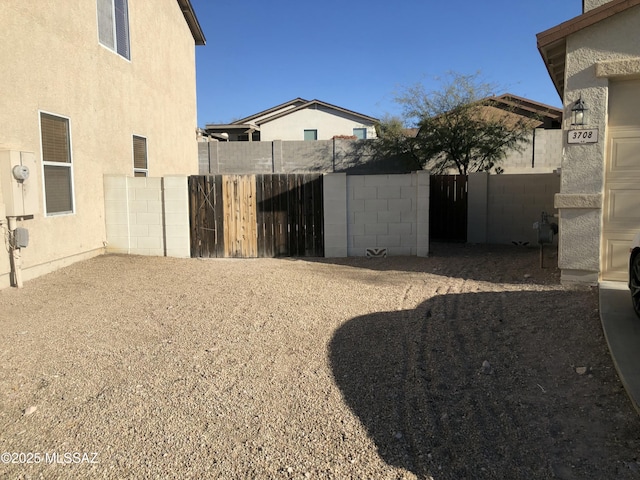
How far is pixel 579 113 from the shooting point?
6.95 metres

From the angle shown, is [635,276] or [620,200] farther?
[620,200]

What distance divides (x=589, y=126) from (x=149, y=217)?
8.09 meters

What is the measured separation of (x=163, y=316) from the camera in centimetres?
625

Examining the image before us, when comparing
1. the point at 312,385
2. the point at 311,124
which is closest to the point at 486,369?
the point at 312,385

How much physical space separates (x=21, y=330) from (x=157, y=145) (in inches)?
328

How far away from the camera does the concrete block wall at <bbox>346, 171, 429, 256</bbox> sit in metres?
10.3

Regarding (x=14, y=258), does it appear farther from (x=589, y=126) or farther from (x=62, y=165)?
(x=589, y=126)

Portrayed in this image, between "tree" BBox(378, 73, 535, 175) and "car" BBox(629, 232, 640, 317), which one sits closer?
"car" BBox(629, 232, 640, 317)

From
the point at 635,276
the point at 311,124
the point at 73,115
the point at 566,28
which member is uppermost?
the point at 311,124

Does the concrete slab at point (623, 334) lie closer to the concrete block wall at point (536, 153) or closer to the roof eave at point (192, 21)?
the roof eave at point (192, 21)

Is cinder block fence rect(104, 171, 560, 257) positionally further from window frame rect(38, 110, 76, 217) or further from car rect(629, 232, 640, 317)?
car rect(629, 232, 640, 317)

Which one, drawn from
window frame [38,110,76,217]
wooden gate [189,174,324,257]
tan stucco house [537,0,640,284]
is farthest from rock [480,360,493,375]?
window frame [38,110,76,217]

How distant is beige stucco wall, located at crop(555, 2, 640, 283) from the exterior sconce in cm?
6

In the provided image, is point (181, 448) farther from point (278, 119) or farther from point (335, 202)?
point (278, 119)
